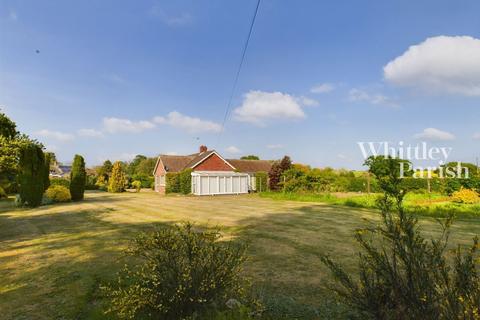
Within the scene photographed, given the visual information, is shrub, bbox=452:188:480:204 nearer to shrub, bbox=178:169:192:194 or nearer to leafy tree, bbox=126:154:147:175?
shrub, bbox=178:169:192:194

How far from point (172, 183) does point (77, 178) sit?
1288 cm

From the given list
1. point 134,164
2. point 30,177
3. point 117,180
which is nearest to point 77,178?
point 30,177

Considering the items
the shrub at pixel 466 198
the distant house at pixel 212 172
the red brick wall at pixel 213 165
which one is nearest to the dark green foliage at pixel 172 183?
the distant house at pixel 212 172

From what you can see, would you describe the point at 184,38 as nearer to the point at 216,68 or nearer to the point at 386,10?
the point at 216,68

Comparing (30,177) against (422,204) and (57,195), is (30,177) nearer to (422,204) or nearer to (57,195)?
(57,195)

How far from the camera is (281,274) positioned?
506 centimetres

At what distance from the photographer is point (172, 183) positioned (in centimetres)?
3328

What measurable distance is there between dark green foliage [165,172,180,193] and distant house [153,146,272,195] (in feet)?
3.33

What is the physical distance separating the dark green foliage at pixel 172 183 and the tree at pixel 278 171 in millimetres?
12045

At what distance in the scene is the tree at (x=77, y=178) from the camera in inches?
835

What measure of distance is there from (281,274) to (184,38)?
52.6 feet

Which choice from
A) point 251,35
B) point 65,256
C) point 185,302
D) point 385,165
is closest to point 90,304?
point 185,302

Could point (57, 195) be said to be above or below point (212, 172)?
below

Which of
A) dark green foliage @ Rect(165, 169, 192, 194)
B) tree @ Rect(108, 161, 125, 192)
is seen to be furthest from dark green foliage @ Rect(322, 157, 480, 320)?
tree @ Rect(108, 161, 125, 192)
